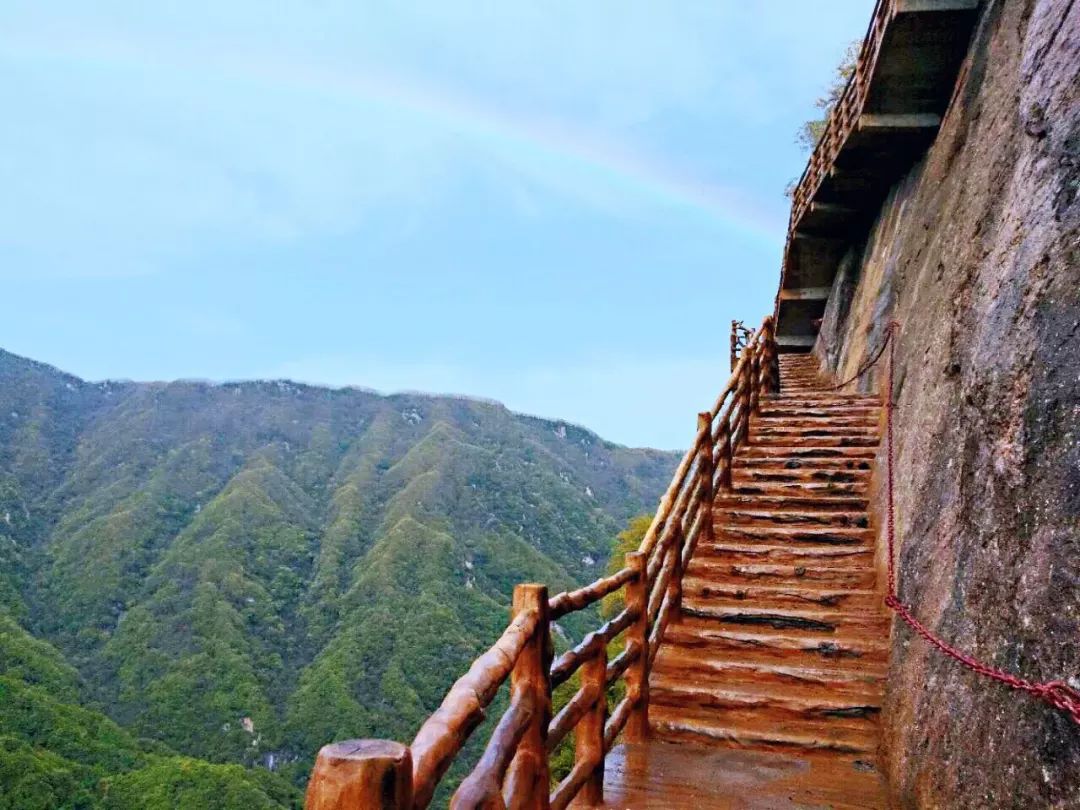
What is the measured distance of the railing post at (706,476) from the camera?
268 inches

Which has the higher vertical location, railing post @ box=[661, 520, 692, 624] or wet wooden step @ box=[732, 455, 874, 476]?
wet wooden step @ box=[732, 455, 874, 476]

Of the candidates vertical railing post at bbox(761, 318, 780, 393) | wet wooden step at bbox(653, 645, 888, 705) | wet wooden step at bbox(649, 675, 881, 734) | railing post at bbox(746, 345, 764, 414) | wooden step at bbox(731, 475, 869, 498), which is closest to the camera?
wet wooden step at bbox(649, 675, 881, 734)

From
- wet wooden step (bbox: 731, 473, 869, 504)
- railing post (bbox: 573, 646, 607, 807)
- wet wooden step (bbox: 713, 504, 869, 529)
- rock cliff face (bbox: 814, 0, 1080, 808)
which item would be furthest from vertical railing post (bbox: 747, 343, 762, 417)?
railing post (bbox: 573, 646, 607, 807)

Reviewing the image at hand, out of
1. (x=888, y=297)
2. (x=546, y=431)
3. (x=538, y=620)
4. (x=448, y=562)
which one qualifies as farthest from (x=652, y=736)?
(x=546, y=431)

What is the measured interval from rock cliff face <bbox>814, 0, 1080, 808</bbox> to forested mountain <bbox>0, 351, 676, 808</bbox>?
39.0m

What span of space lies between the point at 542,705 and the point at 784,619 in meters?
3.41

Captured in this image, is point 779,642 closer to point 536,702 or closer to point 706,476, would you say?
point 706,476

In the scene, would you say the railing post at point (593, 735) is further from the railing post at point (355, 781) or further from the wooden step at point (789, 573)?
the wooden step at point (789, 573)

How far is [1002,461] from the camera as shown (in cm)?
334

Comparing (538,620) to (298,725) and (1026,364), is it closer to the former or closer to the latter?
(1026,364)

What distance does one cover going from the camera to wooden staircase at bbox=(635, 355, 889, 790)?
15.6 ft

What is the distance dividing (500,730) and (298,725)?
5486 cm

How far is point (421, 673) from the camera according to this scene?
55344 millimetres

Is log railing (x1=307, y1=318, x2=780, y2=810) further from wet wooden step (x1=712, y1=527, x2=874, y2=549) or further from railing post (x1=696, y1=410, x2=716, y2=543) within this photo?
wet wooden step (x1=712, y1=527, x2=874, y2=549)
